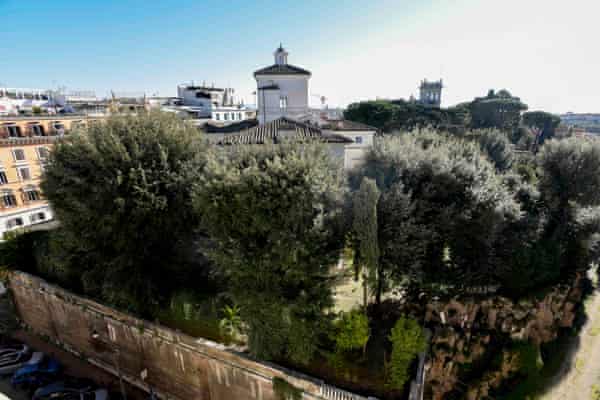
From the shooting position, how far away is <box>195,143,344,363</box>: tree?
8938mm

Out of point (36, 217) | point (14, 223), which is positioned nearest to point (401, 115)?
point (36, 217)

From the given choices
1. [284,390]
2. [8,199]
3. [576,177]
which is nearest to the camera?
[284,390]

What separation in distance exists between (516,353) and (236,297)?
11.4 m

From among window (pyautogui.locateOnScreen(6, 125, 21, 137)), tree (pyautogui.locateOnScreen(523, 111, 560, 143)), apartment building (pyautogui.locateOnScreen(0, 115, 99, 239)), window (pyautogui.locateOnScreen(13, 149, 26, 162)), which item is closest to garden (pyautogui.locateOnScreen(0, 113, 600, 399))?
apartment building (pyautogui.locateOnScreen(0, 115, 99, 239))

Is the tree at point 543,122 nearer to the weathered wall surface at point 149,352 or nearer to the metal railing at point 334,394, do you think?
the metal railing at point 334,394

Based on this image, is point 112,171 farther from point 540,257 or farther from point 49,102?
point 49,102

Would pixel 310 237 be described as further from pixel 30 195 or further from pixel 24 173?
pixel 30 195

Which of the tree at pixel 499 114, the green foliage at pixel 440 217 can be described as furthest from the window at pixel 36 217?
the tree at pixel 499 114

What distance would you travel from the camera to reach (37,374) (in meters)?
14.2

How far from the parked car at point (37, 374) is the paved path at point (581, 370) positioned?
865 inches

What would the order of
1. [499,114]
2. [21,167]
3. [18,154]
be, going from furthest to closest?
[499,114] < [21,167] < [18,154]

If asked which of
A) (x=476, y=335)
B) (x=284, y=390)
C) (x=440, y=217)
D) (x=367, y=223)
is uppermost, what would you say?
(x=367, y=223)

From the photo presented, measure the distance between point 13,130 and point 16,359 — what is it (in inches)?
870

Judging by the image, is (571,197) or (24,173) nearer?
(571,197)
